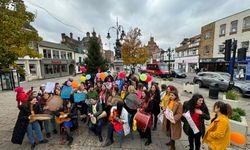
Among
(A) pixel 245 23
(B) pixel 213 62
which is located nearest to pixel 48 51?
(B) pixel 213 62

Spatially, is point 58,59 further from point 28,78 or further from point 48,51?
point 28,78

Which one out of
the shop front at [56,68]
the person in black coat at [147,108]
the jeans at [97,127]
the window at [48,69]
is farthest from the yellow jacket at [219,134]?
the window at [48,69]

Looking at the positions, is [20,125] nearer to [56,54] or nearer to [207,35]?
[56,54]

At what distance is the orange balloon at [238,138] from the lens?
3387 mm

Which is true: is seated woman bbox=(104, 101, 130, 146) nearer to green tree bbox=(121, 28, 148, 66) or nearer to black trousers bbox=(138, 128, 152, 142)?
black trousers bbox=(138, 128, 152, 142)

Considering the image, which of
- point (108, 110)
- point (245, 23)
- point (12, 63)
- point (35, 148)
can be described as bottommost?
point (35, 148)

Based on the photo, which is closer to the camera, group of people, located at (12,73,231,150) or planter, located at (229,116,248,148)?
group of people, located at (12,73,231,150)

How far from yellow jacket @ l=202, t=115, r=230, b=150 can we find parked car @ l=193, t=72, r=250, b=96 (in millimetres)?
8782

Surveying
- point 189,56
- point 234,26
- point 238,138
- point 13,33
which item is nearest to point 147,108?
point 238,138

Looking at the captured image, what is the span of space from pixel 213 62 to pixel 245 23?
703 cm

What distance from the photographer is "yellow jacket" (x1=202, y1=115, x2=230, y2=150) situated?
2.23 metres

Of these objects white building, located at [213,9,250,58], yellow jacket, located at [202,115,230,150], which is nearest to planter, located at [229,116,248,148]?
yellow jacket, located at [202,115,230,150]

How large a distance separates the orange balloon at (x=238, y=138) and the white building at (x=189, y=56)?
93.1 ft

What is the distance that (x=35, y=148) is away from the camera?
351 centimetres
